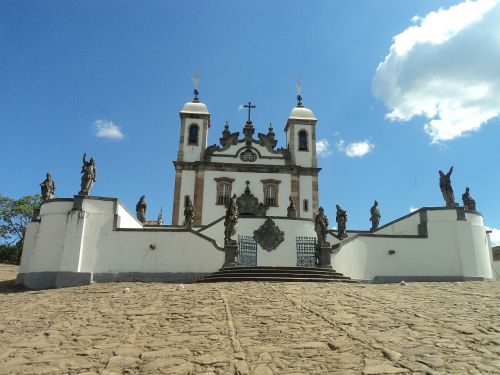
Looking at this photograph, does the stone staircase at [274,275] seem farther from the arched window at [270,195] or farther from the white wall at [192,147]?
the white wall at [192,147]

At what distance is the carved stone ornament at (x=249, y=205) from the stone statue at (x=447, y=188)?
1416cm

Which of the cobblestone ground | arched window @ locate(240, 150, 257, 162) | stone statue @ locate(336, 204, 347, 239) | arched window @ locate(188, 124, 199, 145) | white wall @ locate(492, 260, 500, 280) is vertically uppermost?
arched window @ locate(188, 124, 199, 145)

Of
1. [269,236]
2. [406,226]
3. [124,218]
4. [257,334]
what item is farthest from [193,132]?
[257,334]

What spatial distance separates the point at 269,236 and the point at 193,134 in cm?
1608

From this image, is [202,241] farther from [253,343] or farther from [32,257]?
[253,343]

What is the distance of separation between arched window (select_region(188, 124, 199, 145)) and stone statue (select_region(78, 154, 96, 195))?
1653 cm

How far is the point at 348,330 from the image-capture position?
7.26 metres

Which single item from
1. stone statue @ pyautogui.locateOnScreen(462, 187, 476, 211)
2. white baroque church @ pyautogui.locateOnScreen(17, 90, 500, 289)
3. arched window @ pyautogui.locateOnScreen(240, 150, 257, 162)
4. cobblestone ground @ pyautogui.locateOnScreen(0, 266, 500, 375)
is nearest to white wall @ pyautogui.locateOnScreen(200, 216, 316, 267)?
white baroque church @ pyautogui.locateOnScreen(17, 90, 500, 289)

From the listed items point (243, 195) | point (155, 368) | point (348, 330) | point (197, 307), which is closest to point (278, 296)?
point (197, 307)

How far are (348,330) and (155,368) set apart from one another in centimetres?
334

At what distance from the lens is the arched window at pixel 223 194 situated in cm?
3234

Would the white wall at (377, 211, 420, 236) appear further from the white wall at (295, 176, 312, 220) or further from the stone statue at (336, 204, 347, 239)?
the white wall at (295, 176, 312, 220)

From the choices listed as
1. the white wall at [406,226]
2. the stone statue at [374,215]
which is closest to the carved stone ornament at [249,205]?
the stone statue at [374,215]

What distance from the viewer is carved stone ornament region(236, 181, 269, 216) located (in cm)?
3192
